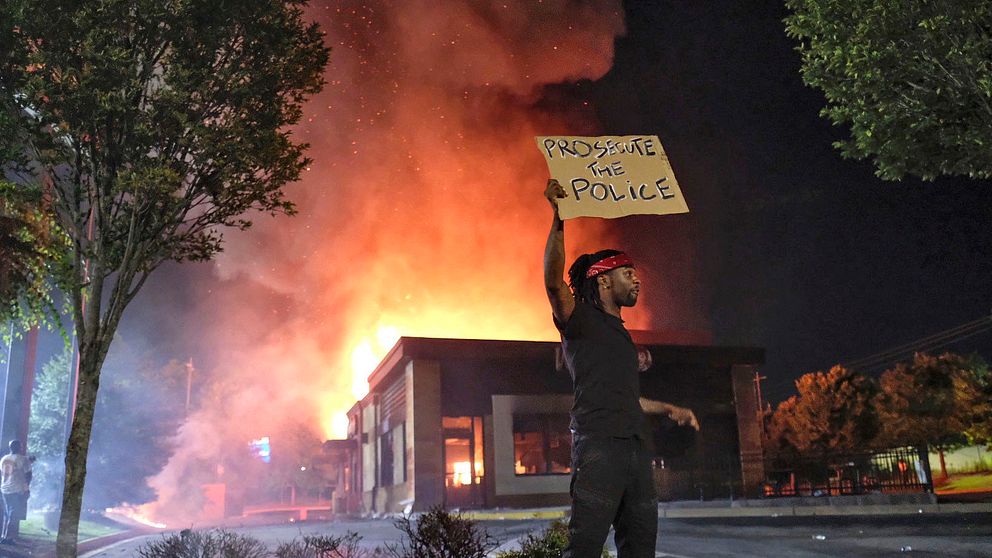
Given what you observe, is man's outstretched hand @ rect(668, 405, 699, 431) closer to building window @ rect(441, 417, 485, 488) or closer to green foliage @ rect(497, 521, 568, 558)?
building window @ rect(441, 417, 485, 488)

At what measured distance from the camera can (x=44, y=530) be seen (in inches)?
869

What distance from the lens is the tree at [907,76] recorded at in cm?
1103

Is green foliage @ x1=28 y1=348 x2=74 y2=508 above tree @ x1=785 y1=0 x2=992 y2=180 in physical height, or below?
below

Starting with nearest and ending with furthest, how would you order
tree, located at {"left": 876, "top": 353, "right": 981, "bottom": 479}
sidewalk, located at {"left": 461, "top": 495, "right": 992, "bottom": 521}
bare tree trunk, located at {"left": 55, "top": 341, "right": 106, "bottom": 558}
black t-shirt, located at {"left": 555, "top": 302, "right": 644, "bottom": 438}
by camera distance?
black t-shirt, located at {"left": 555, "top": 302, "right": 644, "bottom": 438}, bare tree trunk, located at {"left": 55, "top": 341, "right": 106, "bottom": 558}, sidewalk, located at {"left": 461, "top": 495, "right": 992, "bottom": 521}, tree, located at {"left": 876, "top": 353, "right": 981, "bottom": 479}

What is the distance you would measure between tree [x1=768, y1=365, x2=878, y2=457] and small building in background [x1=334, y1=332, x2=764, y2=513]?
1608 centimetres

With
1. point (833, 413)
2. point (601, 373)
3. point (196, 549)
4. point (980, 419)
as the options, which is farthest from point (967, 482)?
point (601, 373)

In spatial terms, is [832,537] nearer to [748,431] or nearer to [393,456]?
[748,431]

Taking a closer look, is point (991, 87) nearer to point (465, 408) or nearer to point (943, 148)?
point (943, 148)

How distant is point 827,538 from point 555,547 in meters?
6.00

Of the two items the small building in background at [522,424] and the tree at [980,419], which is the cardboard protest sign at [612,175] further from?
the tree at [980,419]

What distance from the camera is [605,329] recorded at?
157 inches

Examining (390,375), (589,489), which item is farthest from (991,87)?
(390,375)

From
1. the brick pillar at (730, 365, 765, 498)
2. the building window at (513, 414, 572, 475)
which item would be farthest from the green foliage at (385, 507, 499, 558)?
the brick pillar at (730, 365, 765, 498)

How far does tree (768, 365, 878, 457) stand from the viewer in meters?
45.7
